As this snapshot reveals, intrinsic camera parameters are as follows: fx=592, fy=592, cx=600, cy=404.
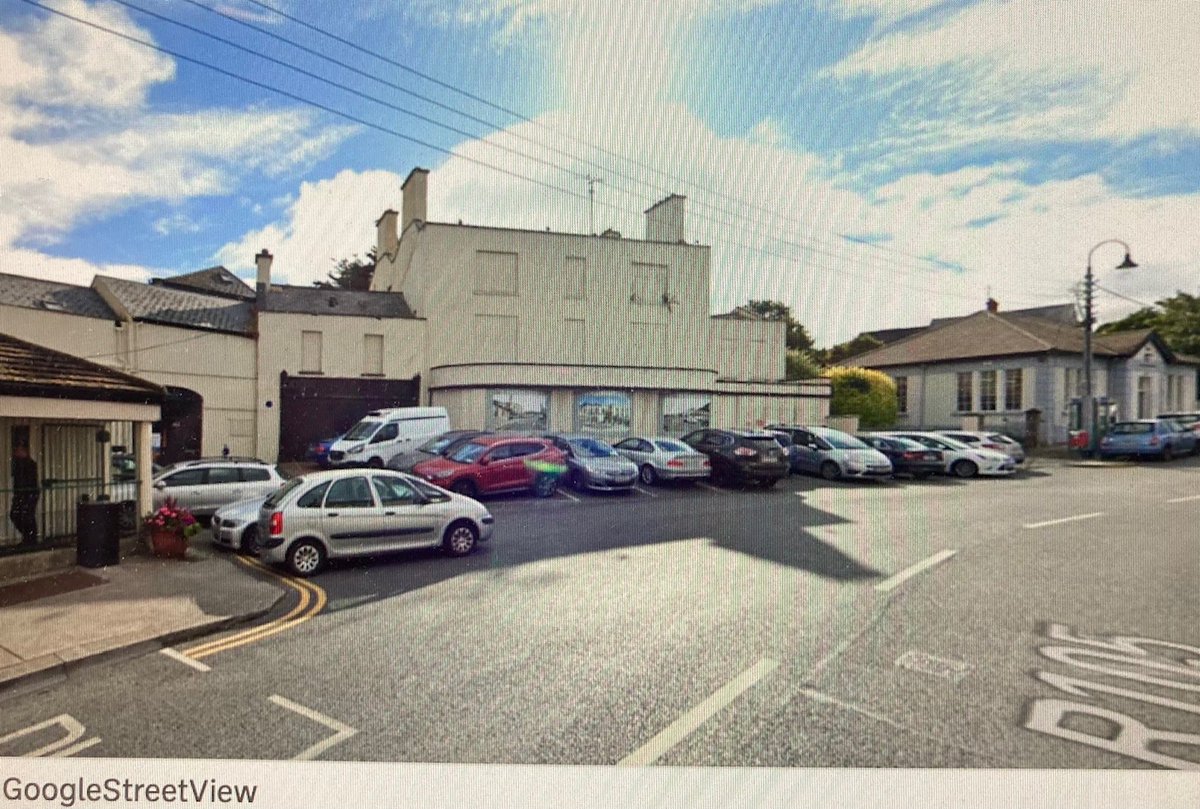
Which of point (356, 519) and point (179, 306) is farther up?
point (179, 306)

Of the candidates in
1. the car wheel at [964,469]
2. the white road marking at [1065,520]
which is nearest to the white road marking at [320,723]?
the white road marking at [1065,520]

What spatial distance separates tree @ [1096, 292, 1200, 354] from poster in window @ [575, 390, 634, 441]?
553 centimetres

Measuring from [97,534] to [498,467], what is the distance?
163 inches

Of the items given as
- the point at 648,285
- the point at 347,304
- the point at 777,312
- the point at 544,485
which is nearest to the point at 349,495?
the point at 544,485

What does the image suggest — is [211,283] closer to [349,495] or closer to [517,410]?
[349,495]

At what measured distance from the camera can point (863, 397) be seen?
1169cm

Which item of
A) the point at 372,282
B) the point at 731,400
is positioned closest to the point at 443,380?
the point at 372,282

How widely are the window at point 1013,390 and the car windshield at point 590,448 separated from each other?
5180 millimetres

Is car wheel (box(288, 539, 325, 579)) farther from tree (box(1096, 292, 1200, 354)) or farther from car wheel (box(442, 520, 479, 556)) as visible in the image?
tree (box(1096, 292, 1200, 354))

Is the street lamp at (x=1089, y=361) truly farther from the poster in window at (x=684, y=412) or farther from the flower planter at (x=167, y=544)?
the flower planter at (x=167, y=544)

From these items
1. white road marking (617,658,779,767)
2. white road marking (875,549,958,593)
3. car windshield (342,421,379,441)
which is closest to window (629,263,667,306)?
white road marking (875,549,958,593)

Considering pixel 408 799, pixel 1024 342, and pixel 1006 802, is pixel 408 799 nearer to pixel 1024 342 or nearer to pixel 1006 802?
pixel 1006 802

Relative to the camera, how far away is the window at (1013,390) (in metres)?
5.67

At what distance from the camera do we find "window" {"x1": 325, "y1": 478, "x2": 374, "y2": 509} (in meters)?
5.49
